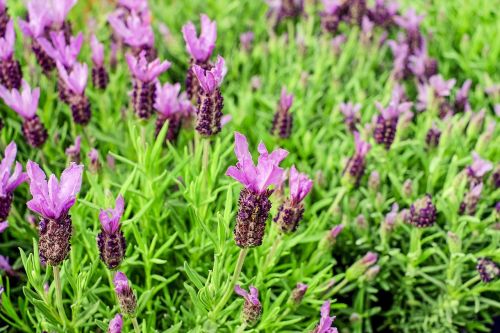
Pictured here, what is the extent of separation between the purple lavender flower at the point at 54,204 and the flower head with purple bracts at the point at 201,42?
1.56 feet

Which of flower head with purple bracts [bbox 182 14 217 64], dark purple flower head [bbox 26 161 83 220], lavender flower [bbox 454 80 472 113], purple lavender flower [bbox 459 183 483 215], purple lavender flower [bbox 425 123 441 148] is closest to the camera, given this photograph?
dark purple flower head [bbox 26 161 83 220]

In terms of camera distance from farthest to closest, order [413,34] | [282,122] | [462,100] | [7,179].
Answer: [413,34], [462,100], [282,122], [7,179]

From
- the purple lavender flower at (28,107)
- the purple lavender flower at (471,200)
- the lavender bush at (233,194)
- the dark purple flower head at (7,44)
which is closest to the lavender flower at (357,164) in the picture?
the lavender bush at (233,194)

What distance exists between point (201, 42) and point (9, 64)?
54 centimetres

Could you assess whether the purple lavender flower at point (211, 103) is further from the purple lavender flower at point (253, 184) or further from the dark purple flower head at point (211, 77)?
the purple lavender flower at point (253, 184)

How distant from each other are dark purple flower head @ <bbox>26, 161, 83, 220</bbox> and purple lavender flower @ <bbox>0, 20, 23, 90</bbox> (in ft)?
2.15

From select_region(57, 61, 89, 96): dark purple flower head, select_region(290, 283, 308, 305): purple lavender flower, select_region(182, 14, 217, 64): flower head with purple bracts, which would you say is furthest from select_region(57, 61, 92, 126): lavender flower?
select_region(290, 283, 308, 305): purple lavender flower

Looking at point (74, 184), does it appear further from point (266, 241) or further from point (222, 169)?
point (222, 169)

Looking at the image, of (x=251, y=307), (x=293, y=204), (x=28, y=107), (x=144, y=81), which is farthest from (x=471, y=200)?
(x=28, y=107)

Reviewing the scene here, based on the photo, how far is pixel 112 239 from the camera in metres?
1.19

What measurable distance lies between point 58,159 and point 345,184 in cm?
87

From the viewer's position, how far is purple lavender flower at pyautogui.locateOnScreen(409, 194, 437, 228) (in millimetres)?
1544

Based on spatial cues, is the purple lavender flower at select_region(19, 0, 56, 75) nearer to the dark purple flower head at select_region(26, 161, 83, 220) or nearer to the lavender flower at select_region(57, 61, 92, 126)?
the lavender flower at select_region(57, 61, 92, 126)

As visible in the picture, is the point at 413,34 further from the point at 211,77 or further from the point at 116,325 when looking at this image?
the point at 116,325
